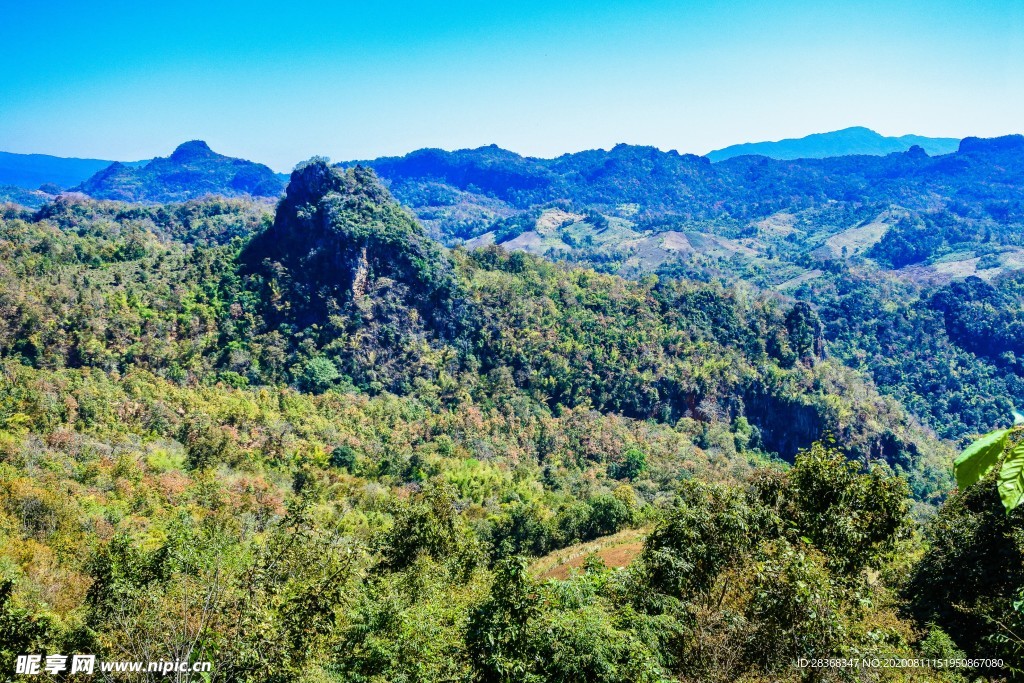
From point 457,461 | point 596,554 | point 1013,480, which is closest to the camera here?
point 1013,480

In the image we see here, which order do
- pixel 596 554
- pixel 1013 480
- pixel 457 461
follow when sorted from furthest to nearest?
pixel 457 461, pixel 596 554, pixel 1013 480

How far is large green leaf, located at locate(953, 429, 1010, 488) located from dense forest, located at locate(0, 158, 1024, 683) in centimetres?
810

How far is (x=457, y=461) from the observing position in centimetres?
5388

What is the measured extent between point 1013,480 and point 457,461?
5315 cm

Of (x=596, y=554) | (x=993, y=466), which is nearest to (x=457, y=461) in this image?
(x=596, y=554)

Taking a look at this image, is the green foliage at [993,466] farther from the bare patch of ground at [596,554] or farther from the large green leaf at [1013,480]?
the bare patch of ground at [596,554]

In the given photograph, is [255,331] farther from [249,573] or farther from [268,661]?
[268,661]

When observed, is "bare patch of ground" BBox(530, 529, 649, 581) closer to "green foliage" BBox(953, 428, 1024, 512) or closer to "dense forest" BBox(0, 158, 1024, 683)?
"dense forest" BBox(0, 158, 1024, 683)

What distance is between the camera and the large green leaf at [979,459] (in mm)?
2168

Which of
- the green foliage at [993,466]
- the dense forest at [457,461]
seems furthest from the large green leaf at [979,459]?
the dense forest at [457,461]

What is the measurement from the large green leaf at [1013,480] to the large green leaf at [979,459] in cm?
5

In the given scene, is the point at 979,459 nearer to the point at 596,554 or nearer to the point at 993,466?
the point at 993,466

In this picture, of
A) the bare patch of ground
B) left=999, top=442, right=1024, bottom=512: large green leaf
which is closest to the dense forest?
the bare patch of ground

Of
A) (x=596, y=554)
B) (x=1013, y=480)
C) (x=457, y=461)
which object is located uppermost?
(x=1013, y=480)
